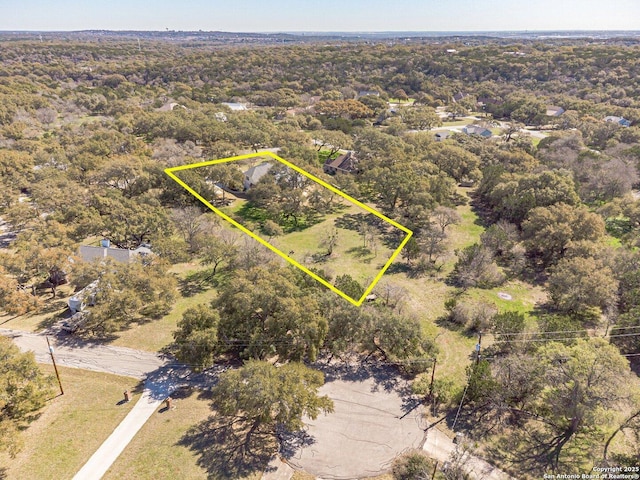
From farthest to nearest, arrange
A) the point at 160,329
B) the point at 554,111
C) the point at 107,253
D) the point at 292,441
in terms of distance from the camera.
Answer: the point at 554,111, the point at 107,253, the point at 160,329, the point at 292,441

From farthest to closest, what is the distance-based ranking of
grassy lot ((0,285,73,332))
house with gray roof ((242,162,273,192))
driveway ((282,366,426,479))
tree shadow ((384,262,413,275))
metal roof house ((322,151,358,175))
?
1. metal roof house ((322,151,358,175))
2. house with gray roof ((242,162,273,192))
3. tree shadow ((384,262,413,275))
4. grassy lot ((0,285,73,332))
5. driveway ((282,366,426,479))

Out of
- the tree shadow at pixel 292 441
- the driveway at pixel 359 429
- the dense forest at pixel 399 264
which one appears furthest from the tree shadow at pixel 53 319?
the driveway at pixel 359 429

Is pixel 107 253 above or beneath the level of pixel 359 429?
above

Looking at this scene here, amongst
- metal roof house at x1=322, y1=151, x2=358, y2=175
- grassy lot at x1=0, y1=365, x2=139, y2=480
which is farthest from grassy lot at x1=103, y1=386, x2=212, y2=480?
metal roof house at x1=322, y1=151, x2=358, y2=175

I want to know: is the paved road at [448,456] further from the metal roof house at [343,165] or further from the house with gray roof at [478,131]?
the house with gray roof at [478,131]

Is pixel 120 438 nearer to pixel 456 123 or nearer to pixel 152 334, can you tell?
pixel 152 334

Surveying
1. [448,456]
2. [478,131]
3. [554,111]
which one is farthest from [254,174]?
[554,111]

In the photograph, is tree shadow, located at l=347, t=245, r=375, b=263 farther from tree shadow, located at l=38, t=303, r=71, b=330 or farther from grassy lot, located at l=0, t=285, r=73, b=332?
grassy lot, located at l=0, t=285, r=73, b=332
